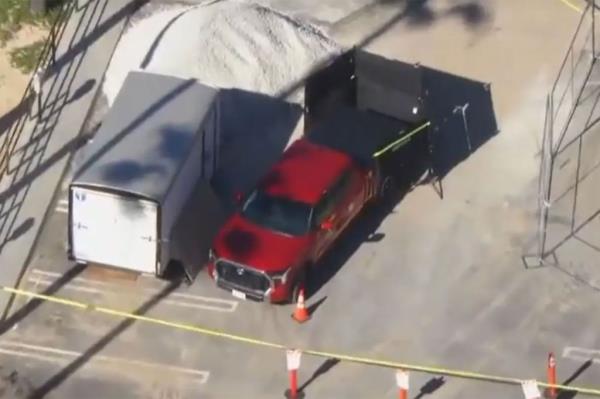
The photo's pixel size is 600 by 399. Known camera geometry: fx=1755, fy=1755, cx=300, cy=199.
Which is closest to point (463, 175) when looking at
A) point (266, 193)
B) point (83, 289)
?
point (266, 193)

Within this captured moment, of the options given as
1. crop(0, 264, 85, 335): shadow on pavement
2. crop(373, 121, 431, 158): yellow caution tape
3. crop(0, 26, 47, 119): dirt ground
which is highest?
crop(0, 26, 47, 119): dirt ground

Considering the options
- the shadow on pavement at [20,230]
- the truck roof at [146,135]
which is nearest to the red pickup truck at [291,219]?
the truck roof at [146,135]

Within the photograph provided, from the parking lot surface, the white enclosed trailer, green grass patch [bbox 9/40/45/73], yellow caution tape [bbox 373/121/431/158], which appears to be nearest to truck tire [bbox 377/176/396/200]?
the parking lot surface

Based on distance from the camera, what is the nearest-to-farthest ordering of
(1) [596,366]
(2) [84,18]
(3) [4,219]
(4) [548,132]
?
(1) [596,366] → (3) [4,219] → (4) [548,132] → (2) [84,18]

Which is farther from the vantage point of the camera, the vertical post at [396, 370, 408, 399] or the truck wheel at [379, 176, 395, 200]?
the truck wheel at [379, 176, 395, 200]

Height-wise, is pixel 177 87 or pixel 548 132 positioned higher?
pixel 177 87

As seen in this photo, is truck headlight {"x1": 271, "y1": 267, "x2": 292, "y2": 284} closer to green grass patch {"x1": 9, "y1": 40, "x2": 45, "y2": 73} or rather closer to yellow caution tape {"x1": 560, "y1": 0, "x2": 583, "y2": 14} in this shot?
Result: green grass patch {"x1": 9, "y1": 40, "x2": 45, "y2": 73}

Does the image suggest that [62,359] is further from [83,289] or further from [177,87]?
[177,87]
